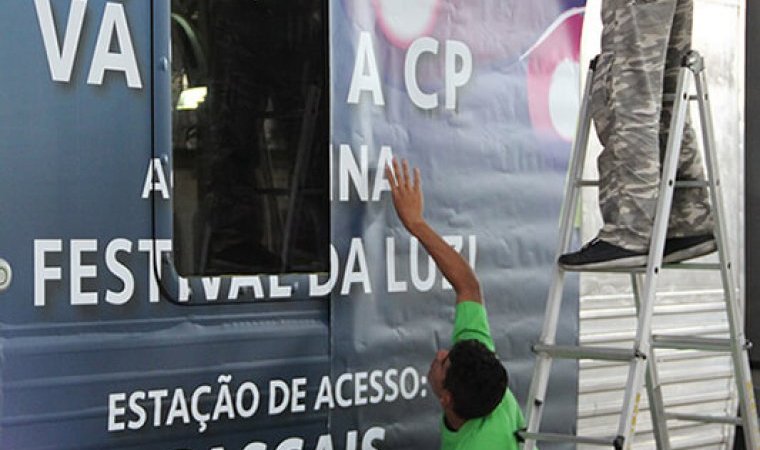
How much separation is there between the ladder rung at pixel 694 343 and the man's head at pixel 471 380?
2.09 feet

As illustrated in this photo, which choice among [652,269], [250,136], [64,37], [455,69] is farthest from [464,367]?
[64,37]

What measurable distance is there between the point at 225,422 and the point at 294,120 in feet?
2.59

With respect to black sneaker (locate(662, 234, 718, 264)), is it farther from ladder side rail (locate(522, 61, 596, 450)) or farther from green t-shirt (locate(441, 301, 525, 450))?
green t-shirt (locate(441, 301, 525, 450))

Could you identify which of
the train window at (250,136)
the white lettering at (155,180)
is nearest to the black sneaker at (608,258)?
the train window at (250,136)

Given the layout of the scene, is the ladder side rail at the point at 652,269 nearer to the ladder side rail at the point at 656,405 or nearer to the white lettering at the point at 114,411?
the ladder side rail at the point at 656,405

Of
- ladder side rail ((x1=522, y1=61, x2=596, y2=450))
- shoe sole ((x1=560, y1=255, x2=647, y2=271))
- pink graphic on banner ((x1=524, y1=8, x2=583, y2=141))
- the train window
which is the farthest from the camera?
pink graphic on banner ((x1=524, y1=8, x2=583, y2=141))

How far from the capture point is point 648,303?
127 inches

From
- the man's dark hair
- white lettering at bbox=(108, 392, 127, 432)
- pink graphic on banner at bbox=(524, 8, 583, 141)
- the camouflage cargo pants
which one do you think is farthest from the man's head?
pink graphic on banner at bbox=(524, 8, 583, 141)

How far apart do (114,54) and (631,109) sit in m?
1.30

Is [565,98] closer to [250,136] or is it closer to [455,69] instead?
[455,69]

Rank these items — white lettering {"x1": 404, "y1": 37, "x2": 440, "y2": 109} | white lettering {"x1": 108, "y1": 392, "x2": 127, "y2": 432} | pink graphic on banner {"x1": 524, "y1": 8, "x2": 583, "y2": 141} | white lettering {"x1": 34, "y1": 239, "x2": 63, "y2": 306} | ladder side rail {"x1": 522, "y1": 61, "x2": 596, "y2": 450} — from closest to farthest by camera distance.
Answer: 1. white lettering {"x1": 34, "y1": 239, "x2": 63, "y2": 306}
2. white lettering {"x1": 108, "y1": 392, "x2": 127, "y2": 432}
3. ladder side rail {"x1": 522, "y1": 61, "x2": 596, "y2": 450}
4. white lettering {"x1": 404, "y1": 37, "x2": 440, "y2": 109}
5. pink graphic on banner {"x1": 524, "y1": 8, "x2": 583, "y2": 141}

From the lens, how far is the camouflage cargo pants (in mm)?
3332

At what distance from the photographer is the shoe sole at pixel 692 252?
3.56m

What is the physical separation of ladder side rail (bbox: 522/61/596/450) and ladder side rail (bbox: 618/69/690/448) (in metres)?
0.25
